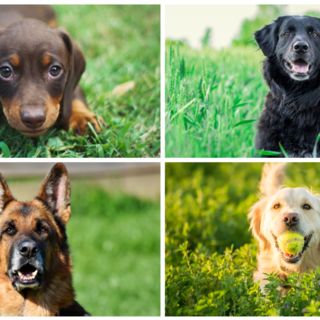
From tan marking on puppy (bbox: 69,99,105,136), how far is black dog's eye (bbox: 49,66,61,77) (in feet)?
1.25

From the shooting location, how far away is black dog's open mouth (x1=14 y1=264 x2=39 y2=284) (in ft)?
5.27

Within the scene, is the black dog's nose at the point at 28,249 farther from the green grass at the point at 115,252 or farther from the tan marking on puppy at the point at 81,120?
the green grass at the point at 115,252

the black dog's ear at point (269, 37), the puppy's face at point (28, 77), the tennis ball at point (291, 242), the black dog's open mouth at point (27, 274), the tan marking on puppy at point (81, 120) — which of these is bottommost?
the black dog's open mouth at point (27, 274)

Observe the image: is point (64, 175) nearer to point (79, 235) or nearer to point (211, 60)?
point (211, 60)

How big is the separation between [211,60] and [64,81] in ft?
3.63

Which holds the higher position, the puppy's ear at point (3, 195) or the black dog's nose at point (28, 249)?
the puppy's ear at point (3, 195)

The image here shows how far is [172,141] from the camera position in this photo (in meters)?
2.08

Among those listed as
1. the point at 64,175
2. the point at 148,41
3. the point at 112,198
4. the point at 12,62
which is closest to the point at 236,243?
the point at 64,175

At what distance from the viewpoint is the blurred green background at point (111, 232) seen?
3.65 metres

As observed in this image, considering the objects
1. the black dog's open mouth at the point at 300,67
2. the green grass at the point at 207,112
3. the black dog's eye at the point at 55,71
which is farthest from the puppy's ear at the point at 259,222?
the black dog's eye at the point at 55,71

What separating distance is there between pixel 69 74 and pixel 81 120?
1.05 feet

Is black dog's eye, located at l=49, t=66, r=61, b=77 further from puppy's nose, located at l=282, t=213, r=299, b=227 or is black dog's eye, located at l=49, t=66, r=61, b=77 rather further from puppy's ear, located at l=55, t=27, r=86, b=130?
puppy's nose, located at l=282, t=213, r=299, b=227

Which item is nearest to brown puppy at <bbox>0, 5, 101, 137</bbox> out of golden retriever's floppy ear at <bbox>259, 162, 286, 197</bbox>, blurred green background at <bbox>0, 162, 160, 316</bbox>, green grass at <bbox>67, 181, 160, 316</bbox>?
blurred green background at <bbox>0, 162, 160, 316</bbox>

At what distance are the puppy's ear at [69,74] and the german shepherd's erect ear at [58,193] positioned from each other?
68 cm
